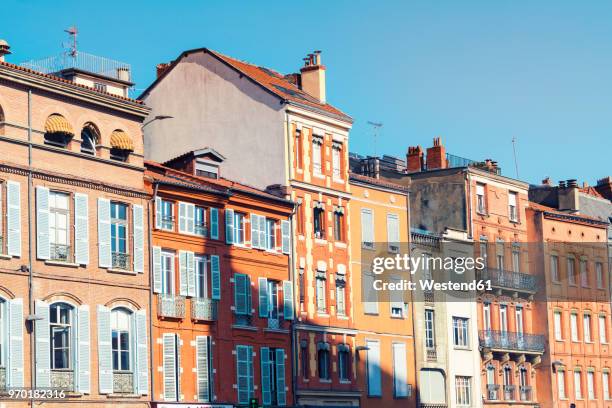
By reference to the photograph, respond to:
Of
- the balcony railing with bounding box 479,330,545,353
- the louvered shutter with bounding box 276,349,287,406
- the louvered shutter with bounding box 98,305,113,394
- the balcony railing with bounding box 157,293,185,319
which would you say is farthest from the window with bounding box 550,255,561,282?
the louvered shutter with bounding box 98,305,113,394

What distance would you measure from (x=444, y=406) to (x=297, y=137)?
59.0 ft

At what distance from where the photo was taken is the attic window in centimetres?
6362

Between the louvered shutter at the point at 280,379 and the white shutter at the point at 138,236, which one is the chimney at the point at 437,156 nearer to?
the louvered shutter at the point at 280,379

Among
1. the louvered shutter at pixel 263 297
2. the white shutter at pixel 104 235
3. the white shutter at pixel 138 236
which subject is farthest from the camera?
the louvered shutter at pixel 263 297

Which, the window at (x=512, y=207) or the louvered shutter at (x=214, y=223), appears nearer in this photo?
the louvered shutter at (x=214, y=223)

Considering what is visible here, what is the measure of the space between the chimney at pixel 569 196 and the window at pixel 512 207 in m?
7.03

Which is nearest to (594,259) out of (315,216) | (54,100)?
(315,216)

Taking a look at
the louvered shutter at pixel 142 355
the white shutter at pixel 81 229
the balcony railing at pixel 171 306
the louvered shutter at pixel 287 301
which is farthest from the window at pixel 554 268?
the white shutter at pixel 81 229

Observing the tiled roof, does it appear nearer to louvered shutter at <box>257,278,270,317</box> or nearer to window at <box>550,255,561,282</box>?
louvered shutter at <box>257,278,270,317</box>

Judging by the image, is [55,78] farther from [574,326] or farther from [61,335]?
[574,326]

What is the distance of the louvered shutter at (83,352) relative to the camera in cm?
5216

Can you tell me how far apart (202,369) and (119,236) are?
23.6 ft

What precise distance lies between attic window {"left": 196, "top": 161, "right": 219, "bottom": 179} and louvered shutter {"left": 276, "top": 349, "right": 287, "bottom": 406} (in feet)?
27.1

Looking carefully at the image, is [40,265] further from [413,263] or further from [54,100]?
[413,263]
